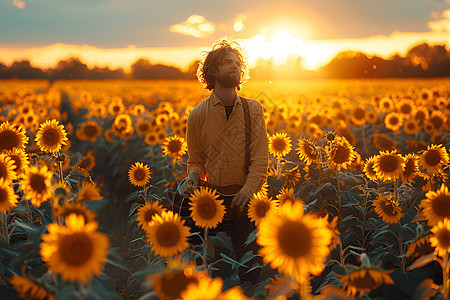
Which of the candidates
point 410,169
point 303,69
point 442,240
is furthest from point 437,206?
point 303,69

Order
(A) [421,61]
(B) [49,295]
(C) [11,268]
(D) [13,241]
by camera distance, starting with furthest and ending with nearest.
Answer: (A) [421,61] → (D) [13,241] → (C) [11,268] → (B) [49,295]

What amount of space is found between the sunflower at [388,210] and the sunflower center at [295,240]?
1.65 m

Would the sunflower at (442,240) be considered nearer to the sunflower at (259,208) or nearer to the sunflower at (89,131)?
the sunflower at (259,208)

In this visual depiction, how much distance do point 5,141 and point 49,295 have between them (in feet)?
6.36

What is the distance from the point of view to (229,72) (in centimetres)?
358

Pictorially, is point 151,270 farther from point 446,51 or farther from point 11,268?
point 446,51

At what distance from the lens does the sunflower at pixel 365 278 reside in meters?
1.59

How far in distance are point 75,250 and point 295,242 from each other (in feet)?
2.81

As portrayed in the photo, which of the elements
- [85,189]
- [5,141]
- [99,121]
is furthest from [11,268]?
[99,121]

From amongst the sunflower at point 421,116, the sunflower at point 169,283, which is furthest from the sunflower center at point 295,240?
the sunflower at point 421,116

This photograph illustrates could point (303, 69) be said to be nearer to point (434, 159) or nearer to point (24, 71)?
point (434, 159)

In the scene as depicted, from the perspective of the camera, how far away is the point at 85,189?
6.70ft

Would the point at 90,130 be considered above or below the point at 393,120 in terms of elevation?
below

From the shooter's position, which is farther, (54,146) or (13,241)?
(54,146)
